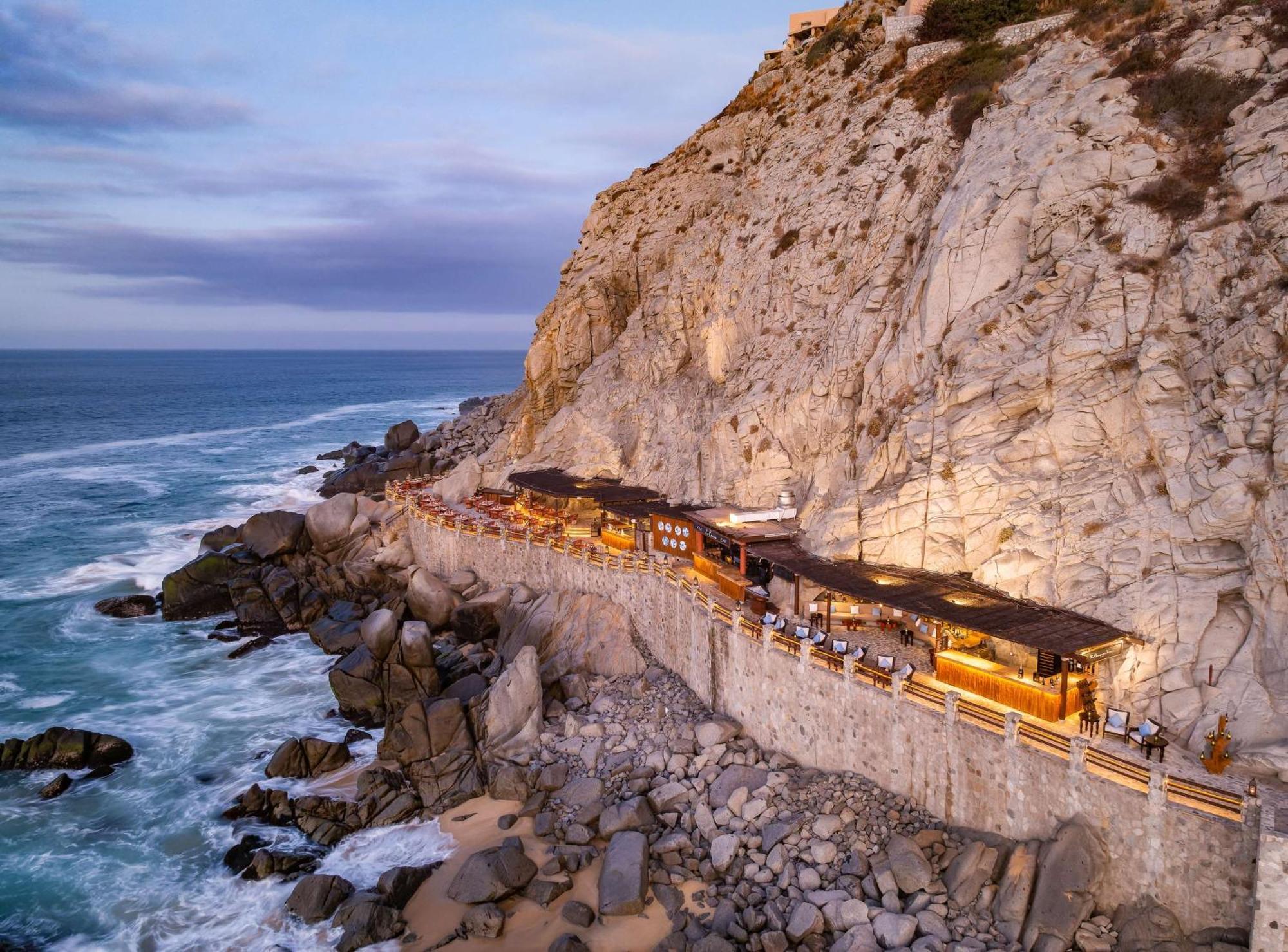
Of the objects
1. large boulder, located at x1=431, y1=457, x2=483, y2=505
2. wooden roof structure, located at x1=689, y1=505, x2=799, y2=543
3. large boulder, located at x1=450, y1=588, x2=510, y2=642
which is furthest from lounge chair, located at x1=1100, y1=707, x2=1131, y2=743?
large boulder, located at x1=431, y1=457, x2=483, y2=505

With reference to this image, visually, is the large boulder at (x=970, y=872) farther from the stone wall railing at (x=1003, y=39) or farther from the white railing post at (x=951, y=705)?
the stone wall railing at (x=1003, y=39)

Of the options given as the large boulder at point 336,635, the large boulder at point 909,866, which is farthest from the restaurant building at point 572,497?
the large boulder at point 909,866

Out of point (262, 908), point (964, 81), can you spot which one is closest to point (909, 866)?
point (262, 908)

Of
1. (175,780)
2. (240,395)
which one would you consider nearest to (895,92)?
(175,780)

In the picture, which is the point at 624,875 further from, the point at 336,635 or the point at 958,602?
the point at 336,635

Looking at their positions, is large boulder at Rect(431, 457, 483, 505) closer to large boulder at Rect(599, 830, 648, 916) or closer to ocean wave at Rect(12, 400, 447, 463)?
large boulder at Rect(599, 830, 648, 916)

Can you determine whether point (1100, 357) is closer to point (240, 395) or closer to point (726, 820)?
point (726, 820)
